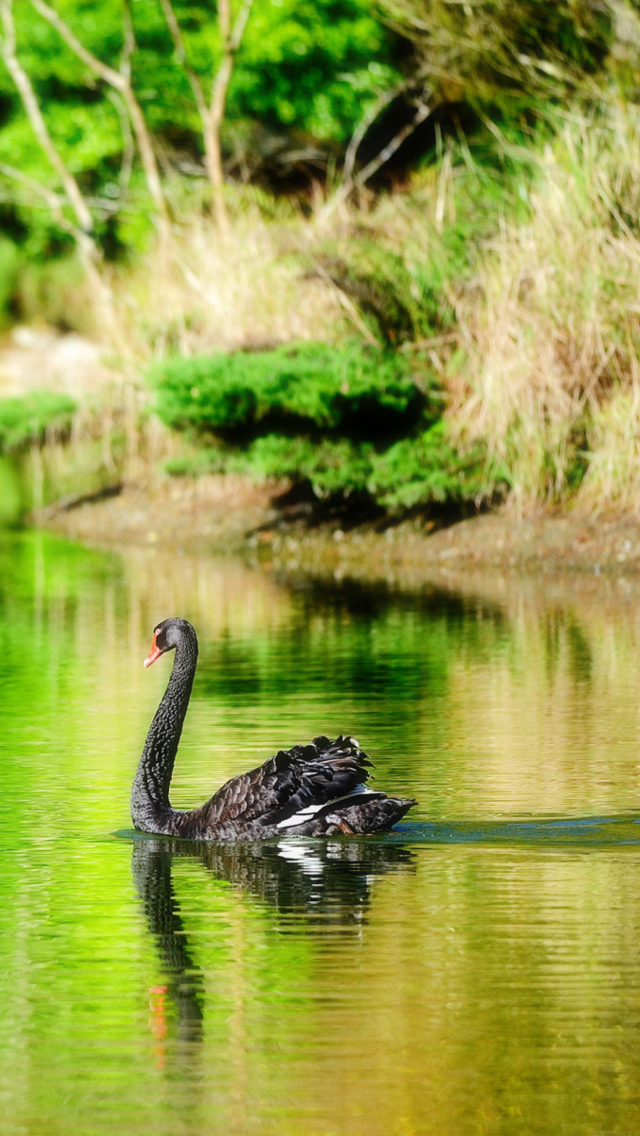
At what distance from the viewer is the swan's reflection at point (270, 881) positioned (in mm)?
6559

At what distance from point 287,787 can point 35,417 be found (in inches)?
756

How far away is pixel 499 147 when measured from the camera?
20922 millimetres

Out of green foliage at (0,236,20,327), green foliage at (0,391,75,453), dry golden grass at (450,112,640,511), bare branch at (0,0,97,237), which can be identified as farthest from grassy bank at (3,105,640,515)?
green foliage at (0,236,20,327)

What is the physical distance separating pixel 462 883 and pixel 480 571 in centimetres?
1145

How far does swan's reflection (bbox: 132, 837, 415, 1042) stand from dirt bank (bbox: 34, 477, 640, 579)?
33.2 feet

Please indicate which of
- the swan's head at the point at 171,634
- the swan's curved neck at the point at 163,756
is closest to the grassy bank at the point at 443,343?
the swan's head at the point at 171,634

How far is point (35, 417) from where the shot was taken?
2680 centimetres

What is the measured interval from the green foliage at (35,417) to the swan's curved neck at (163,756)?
17.0m

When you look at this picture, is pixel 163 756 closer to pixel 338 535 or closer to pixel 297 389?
pixel 297 389

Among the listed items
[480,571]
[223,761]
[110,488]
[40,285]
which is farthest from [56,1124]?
[40,285]

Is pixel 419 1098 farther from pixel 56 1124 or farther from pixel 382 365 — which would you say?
pixel 382 365

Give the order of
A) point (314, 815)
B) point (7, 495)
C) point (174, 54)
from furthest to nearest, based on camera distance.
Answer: point (174, 54), point (7, 495), point (314, 815)

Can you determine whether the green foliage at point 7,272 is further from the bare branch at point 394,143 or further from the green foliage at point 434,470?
the green foliage at point 434,470

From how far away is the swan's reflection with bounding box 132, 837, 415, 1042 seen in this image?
6559mm
